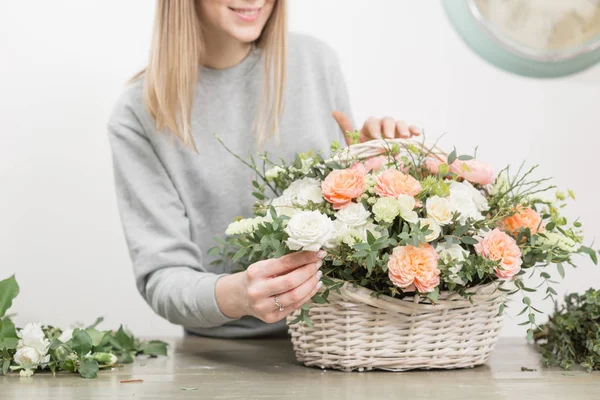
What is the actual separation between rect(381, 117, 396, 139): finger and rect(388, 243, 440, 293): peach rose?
32 centimetres

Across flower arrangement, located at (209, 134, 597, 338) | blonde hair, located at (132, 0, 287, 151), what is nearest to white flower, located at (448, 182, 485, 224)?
flower arrangement, located at (209, 134, 597, 338)

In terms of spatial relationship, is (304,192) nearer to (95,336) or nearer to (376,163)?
(376,163)

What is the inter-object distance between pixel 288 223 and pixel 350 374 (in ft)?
0.86

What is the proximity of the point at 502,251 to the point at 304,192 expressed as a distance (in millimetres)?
286

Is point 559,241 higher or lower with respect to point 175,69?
lower

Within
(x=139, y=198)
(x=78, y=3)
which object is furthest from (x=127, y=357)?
(x=78, y=3)

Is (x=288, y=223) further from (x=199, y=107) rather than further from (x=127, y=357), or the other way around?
(x=199, y=107)

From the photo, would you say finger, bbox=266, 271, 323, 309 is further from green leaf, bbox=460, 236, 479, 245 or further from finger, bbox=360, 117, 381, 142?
finger, bbox=360, 117, 381, 142

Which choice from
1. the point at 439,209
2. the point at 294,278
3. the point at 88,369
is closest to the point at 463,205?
the point at 439,209

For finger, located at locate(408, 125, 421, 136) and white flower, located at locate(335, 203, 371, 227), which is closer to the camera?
white flower, located at locate(335, 203, 371, 227)

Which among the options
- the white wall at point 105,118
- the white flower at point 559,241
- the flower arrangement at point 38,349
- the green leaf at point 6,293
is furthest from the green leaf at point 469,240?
the white wall at point 105,118

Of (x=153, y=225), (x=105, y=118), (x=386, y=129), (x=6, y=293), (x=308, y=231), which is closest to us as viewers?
(x=308, y=231)

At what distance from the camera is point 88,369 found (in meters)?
1.12

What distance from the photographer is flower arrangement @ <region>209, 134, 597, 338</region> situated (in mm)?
983
